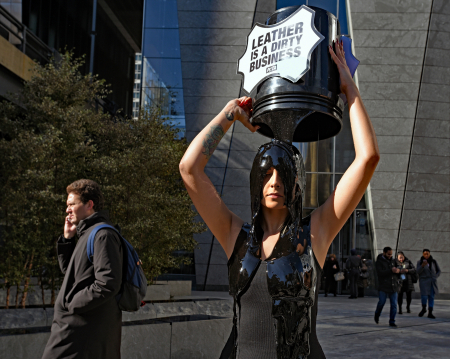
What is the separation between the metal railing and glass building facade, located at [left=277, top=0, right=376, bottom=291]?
9334 millimetres

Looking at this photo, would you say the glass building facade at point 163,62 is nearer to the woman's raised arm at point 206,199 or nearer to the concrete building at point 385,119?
the concrete building at point 385,119

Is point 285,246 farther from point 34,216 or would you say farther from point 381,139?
point 381,139

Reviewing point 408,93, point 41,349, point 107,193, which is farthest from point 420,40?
point 41,349

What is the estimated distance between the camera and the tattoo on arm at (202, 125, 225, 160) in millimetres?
2242

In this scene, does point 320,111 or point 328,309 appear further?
→ point 328,309

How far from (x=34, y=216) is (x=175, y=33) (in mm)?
13512

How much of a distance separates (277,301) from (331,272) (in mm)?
17109

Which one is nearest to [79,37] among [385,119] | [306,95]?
[385,119]

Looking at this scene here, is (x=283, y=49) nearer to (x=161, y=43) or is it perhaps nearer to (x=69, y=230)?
(x=69, y=230)

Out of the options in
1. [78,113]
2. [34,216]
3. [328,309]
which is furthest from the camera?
[328,309]

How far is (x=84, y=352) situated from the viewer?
2.98 metres

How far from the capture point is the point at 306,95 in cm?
195

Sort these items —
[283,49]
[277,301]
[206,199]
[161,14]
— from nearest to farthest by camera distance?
[277,301]
[283,49]
[206,199]
[161,14]

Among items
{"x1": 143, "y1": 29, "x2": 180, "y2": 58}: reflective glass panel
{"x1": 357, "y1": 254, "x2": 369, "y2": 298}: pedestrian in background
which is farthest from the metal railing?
{"x1": 357, "y1": 254, "x2": 369, "y2": 298}: pedestrian in background
